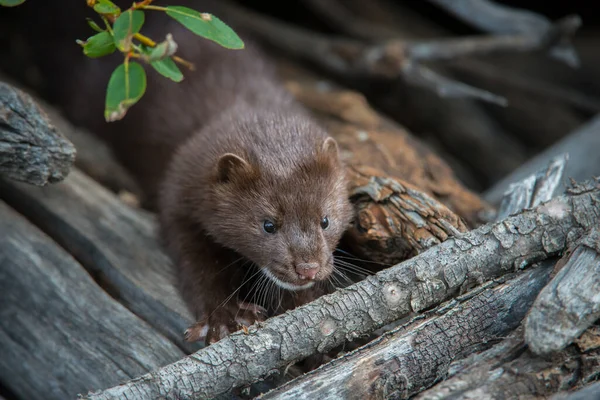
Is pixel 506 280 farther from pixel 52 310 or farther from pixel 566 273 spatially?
pixel 52 310

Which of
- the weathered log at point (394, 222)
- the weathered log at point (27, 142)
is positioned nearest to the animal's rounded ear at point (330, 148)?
the weathered log at point (394, 222)

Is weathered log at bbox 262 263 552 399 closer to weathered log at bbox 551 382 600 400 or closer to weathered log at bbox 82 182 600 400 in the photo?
weathered log at bbox 82 182 600 400

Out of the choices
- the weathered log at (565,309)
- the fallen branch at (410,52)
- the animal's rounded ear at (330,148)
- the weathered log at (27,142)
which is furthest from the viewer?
the fallen branch at (410,52)

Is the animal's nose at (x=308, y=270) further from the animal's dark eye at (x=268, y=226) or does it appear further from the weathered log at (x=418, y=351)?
the weathered log at (x=418, y=351)

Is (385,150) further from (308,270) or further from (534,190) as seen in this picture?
(308,270)

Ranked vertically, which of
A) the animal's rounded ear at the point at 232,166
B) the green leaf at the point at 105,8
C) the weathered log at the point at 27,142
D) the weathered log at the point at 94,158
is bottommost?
the weathered log at the point at 94,158

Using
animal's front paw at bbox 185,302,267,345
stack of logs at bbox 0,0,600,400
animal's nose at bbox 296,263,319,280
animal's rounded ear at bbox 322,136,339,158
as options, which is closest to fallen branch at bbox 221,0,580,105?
stack of logs at bbox 0,0,600,400

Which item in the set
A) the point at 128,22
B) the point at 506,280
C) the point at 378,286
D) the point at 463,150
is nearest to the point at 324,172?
the point at 378,286
